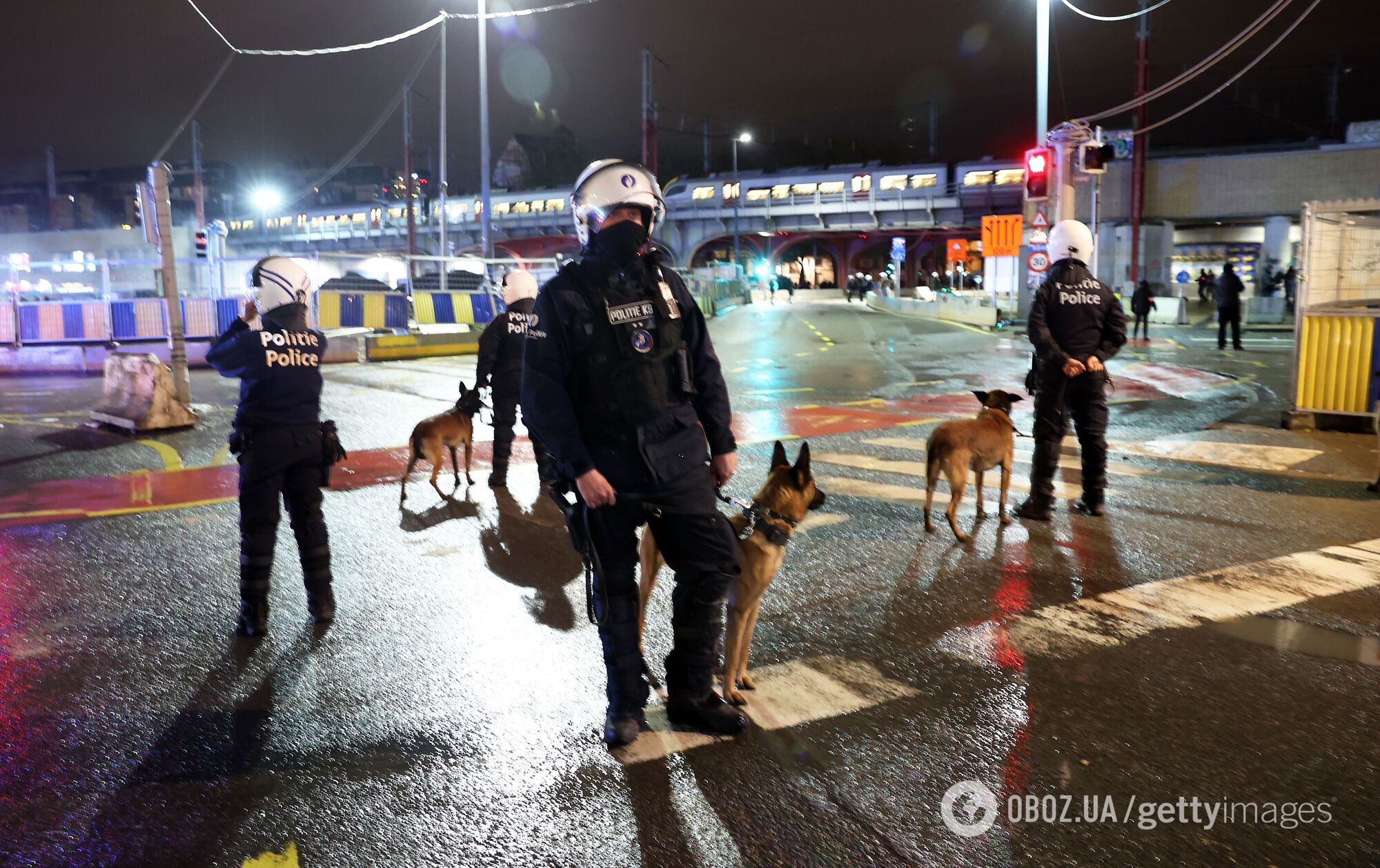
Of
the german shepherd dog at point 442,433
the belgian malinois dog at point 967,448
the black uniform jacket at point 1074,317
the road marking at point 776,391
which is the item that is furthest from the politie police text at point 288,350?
the road marking at point 776,391

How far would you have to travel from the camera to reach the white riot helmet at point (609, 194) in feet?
11.0

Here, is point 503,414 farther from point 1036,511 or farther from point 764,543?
point 764,543

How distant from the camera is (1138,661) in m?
4.18

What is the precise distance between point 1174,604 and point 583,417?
3.45 metres

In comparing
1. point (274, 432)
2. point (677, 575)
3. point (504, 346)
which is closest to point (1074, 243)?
point (504, 346)

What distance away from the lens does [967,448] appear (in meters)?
6.36

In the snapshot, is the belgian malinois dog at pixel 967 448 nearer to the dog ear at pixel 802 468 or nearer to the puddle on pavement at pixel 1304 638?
the puddle on pavement at pixel 1304 638

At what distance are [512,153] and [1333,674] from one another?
125336 millimetres

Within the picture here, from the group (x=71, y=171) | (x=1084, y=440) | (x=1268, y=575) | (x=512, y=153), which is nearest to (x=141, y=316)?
(x=1084, y=440)

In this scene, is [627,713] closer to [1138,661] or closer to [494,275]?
[1138,661]

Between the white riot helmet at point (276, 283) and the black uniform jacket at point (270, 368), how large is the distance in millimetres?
49

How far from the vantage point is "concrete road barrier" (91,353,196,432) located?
11.5 metres

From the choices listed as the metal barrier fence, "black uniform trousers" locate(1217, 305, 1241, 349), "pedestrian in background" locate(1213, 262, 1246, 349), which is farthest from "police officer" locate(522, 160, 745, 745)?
"black uniform trousers" locate(1217, 305, 1241, 349)

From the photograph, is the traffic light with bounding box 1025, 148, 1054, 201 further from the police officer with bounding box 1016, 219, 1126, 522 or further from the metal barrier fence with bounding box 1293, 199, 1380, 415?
the police officer with bounding box 1016, 219, 1126, 522
